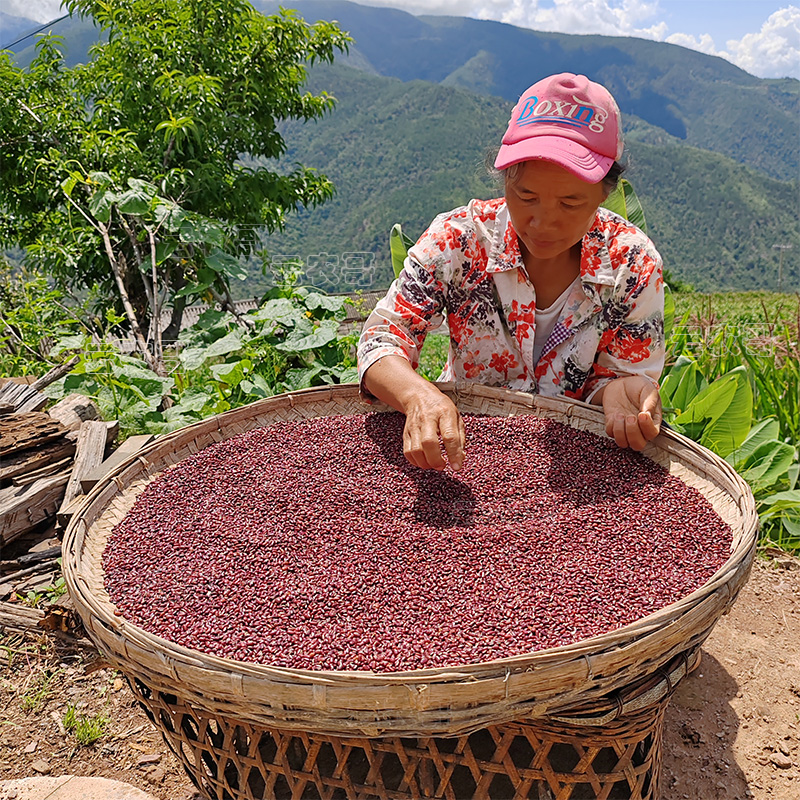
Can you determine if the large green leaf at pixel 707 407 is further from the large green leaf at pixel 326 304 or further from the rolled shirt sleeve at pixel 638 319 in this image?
the large green leaf at pixel 326 304

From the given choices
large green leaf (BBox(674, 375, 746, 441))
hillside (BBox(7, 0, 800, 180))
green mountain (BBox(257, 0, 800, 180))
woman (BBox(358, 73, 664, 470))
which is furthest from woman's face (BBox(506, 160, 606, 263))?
green mountain (BBox(257, 0, 800, 180))

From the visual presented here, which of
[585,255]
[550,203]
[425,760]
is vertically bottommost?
[425,760]

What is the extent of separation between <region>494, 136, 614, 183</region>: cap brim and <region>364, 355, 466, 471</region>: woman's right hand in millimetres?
456

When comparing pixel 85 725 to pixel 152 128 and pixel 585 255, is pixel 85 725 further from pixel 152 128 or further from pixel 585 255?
pixel 152 128

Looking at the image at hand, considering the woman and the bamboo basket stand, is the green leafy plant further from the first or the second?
the woman

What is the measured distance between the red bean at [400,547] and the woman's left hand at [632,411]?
46mm

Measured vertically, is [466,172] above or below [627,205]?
below

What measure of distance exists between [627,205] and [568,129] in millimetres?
1391

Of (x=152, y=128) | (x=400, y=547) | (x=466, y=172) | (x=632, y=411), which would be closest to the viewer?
(x=400, y=547)

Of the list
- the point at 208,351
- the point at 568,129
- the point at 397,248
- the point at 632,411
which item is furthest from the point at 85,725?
the point at 397,248

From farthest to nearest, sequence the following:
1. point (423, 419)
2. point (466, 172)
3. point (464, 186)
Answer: point (464, 186) → point (466, 172) → point (423, 419)

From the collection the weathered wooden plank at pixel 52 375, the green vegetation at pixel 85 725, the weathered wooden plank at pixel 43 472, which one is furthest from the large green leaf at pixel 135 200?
the green vegetation at pixel 85 725

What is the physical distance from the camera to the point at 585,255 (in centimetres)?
148

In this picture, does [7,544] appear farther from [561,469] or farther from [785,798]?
[785,798]
